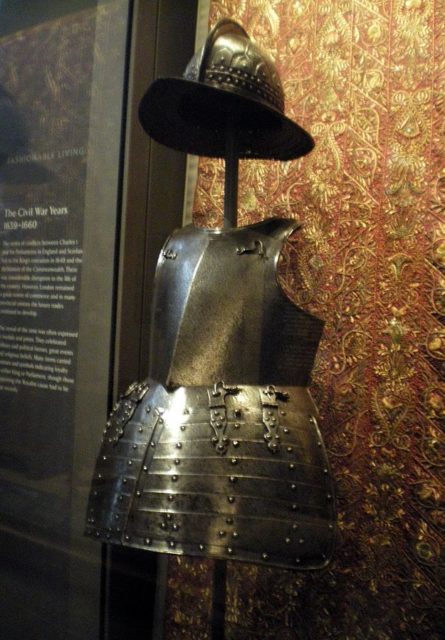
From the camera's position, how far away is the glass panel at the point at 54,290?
2021 millimetres

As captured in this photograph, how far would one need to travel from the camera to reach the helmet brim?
1646mm

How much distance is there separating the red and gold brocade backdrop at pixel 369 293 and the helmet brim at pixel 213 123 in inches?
5.9

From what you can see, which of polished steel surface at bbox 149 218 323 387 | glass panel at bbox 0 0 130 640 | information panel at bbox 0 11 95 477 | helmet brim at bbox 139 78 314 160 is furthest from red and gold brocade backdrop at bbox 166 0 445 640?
information panel at bbox 0 11 95 477

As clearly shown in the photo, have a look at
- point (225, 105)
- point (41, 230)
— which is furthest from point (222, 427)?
point (41, 230)

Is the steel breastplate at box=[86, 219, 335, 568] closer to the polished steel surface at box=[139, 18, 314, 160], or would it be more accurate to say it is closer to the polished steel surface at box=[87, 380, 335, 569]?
the polished steel surface at box=[87, 380, 335, 569]

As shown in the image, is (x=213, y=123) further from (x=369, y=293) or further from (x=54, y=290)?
(x=54, y=290)

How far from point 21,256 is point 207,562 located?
124 cm

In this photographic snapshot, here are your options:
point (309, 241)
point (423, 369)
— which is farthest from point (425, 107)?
point (423, 369)

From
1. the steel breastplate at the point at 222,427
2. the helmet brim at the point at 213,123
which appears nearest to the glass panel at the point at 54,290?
the helmet brim at the point at 213,123

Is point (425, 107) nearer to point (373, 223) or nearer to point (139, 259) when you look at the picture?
point (373, 223)

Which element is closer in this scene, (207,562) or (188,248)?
(188,248)

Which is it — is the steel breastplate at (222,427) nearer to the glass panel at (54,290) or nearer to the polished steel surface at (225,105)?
the polished steel surface at (225,105)

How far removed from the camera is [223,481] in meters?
1.31

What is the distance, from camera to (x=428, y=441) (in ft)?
5.30
